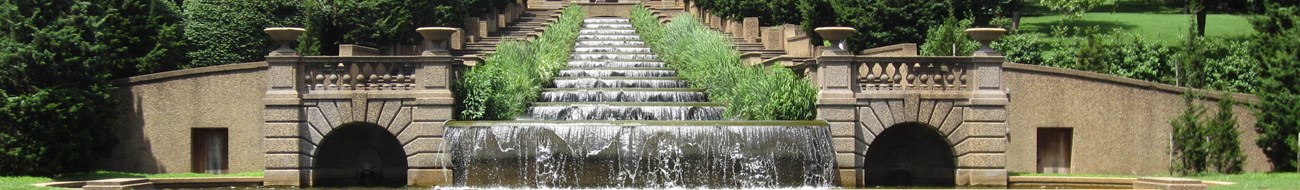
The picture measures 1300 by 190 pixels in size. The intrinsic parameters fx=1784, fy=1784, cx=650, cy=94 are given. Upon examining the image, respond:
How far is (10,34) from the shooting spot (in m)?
28.3

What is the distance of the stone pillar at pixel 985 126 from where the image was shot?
84.9 feet

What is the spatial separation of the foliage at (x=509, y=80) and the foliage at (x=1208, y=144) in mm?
10478

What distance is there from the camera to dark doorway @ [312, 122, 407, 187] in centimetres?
2755

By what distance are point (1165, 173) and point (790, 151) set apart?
8144 millimetres

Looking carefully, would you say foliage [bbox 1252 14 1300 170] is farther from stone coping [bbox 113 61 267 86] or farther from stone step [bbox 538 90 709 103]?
stone coping [bbox 113 61 267 86]

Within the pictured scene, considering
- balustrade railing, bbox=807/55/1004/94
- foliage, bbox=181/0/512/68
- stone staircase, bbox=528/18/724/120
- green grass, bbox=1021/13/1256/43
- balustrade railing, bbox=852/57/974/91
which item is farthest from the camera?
green grass, bbox=1021/13/1256/43

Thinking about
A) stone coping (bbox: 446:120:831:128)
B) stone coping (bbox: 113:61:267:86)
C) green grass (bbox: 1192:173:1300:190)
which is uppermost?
stone coping (bbox: 113:61:267:86)

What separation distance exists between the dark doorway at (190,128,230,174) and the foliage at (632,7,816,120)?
835 cm

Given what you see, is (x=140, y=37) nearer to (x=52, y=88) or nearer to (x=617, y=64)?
(x=52, y=88)

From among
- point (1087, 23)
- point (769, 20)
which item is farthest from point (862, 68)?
point (1087, 23)

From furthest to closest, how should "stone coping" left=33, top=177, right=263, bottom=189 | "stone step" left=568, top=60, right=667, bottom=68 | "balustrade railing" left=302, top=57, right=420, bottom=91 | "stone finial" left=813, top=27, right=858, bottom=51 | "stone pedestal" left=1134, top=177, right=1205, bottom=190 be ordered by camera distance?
"stone step" left=568, top=60, right=667, bottom=68
"balustrade railing" left=302, top=57, right=420, bottom=91
"stone finial" left=813, top=27, right=858, bottom=51
"stone coping" left=33, top=177, right=263, bottom=189
"stone pedestal" left=1134, top=177, right=1205, bottom=190

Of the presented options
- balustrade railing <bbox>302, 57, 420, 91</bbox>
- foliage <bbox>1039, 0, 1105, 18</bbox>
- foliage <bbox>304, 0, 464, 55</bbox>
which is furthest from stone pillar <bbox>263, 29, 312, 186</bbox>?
foliage <bbox>1039, 0, 1105, 18</bbox>

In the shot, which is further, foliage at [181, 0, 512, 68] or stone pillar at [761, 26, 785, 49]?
stone pillar at [761, 26, 785, 49]

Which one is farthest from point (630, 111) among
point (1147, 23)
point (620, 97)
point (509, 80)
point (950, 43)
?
point (1147, 23)
